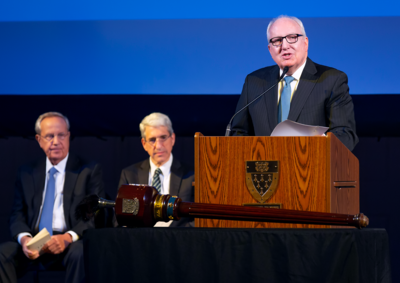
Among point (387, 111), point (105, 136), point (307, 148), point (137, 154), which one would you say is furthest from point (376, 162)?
point (307, 148)

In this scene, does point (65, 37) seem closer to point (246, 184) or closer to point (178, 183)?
point (178, 183)

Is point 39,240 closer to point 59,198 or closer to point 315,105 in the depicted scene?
point 59,198

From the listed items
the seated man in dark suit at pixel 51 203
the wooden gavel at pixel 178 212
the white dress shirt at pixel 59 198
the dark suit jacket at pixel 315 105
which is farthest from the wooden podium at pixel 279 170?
the white dress shirt at pixel 59 198

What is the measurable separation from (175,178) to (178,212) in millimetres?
2059

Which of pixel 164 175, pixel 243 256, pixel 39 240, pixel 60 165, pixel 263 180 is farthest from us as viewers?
pixel 164 175

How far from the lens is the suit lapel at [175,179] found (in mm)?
3146

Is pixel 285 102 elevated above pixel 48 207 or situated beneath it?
elevated above

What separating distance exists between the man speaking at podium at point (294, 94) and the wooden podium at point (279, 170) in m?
0.34

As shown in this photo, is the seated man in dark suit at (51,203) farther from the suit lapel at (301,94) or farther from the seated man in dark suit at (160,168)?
the suit lapel at (301,94)

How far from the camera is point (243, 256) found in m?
1.06

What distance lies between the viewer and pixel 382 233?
1.05 m

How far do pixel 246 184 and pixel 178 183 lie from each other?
1883mm

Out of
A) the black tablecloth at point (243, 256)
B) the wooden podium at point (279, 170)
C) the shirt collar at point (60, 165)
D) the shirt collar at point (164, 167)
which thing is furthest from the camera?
the shirt collar at point (164, 167)

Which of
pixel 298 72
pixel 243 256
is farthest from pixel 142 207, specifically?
pixel 298 72
